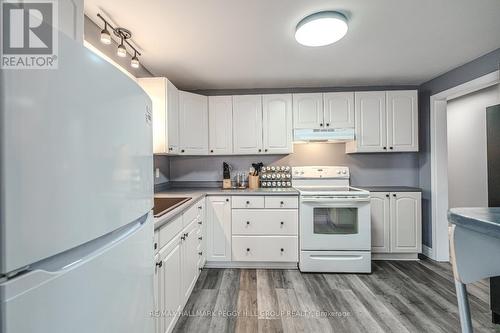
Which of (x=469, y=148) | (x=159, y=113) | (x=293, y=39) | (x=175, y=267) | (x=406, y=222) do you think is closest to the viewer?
(x=175, y=267)

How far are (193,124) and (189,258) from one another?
62.6 inches

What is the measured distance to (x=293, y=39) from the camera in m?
1.85

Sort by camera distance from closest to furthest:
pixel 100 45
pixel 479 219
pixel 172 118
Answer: pixel 479 219 < pixel 100 45 < pixel 172 118

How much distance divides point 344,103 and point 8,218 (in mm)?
3069

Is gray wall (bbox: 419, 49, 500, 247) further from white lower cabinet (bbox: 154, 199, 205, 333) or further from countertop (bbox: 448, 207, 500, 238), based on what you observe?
white lower cabinet (bbox: 154, 199, 205, 333)

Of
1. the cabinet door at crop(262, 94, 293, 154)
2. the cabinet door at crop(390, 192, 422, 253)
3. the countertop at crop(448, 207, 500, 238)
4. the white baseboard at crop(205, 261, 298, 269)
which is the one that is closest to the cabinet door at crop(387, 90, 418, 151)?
the cabinet door at crop(390, 192, 422, 253)

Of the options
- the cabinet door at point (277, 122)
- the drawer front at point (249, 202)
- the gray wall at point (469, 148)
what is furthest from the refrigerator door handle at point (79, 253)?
the gray wall at point (469, 148)

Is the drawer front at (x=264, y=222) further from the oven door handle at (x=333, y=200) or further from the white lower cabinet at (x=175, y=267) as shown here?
the white lower cabinet at (x=175, y=267)

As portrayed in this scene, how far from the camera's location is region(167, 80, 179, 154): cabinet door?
2328mm

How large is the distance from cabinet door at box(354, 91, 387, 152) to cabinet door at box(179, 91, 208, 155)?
1.96 m

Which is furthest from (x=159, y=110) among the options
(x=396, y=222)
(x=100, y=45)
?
(x=396, y=222)

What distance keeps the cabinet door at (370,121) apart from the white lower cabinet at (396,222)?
62 cm

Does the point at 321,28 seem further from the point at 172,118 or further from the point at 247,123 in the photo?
the point at 172,118

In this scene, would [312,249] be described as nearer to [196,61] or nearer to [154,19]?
[196,61]
